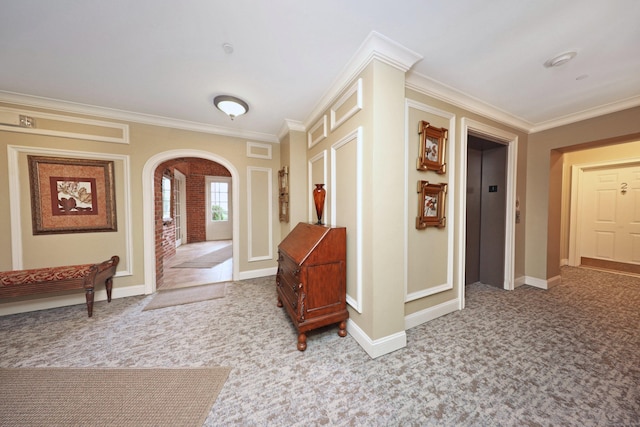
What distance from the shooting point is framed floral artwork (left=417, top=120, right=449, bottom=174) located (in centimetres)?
208

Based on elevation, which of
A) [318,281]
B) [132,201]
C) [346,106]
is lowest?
[318,281]

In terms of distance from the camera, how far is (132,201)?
2930mm

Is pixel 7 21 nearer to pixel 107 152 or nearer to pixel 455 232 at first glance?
pixel 107 152

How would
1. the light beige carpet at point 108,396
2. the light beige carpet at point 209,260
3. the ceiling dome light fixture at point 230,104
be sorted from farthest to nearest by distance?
the light beige carpet at point 209,260, the ceiling dome light fixture at point 230,104, the light beige carpet at point 108,396

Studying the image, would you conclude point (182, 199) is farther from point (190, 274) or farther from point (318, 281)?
point (318, 281)

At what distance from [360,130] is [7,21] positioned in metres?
2.76

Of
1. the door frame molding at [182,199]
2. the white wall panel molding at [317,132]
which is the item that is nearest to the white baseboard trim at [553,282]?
the white wall panel molding at [317,132]

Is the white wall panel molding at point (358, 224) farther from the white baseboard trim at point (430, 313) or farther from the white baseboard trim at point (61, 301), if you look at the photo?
the white baseboard trim at point (61, 301)

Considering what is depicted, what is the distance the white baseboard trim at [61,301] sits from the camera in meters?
2.42

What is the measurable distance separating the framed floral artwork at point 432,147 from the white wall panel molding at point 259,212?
103 inches

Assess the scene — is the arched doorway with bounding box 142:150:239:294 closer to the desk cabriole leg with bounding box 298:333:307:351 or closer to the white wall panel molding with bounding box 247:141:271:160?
the white wall panel molding with bounding box 247:141:271:160

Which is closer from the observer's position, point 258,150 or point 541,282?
point 541,282

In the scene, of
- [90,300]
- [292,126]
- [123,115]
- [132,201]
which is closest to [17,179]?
[132,201]

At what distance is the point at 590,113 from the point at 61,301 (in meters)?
7.40
